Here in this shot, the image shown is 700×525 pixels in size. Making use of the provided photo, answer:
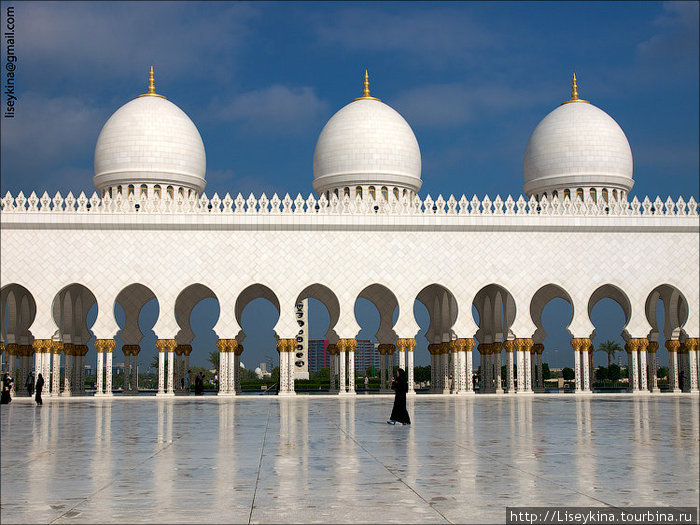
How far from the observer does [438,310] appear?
2694 cm

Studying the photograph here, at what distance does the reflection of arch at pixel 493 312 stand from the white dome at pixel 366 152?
455 cm

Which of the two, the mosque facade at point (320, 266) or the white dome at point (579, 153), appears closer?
the mosque facade at point (320, 266)

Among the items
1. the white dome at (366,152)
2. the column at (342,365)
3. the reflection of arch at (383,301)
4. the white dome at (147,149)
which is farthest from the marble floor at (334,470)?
the white dome at (366,152)

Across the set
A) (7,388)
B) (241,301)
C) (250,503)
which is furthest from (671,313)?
(250,503)

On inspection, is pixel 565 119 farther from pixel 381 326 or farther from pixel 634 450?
pixel 634 450

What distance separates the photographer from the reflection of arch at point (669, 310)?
2516cm

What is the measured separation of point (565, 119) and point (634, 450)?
73.8ft

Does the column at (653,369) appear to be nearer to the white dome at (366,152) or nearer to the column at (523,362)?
the column at (523,362)

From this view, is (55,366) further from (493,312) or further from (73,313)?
(493,312)

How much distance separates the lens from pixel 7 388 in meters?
18.7

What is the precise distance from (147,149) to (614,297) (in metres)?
16.6

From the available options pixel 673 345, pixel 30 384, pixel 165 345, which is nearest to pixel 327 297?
pixel 165 345

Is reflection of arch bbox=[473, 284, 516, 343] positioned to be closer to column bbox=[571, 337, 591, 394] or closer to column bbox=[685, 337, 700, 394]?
column bbox=[571, 337, 591, 394]

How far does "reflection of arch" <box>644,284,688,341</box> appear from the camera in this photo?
82.5 ft
